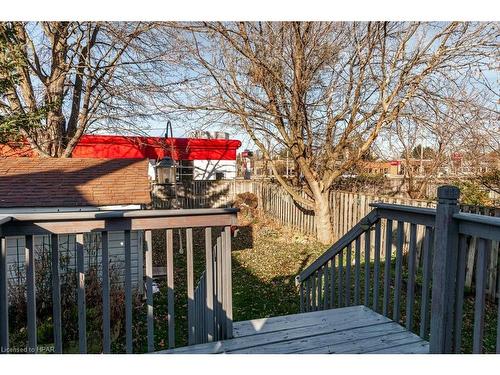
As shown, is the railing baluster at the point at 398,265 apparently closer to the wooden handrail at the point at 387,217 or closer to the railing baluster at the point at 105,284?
the wooden handrail at the point at 387,217

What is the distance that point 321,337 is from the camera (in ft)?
7.11

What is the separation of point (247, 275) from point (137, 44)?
622 centimetres

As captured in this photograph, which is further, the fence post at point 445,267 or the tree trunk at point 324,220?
the tree trunk at point 324,220

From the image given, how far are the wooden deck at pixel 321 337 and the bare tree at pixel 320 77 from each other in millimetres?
5016

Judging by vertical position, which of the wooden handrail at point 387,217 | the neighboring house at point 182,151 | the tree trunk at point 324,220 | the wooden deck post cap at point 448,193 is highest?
the neighboring house at point 182,151

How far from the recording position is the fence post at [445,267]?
1.65m

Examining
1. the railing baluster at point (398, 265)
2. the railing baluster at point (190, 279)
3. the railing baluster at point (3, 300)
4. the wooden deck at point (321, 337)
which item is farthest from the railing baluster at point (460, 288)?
the railing baluster at point (3, 300)

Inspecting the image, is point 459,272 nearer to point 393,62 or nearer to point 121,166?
point 393,62

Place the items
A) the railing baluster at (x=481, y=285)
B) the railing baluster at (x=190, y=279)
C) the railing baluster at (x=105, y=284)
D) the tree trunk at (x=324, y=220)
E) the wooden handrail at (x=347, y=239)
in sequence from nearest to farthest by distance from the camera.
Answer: the railing baluster at (x=481, y=285), the railing baluster at (x=105, y=284), the railing baluster at (x=190, y=279), the wooden handrail at (x=347, y=239), the tree trunk at (x=324, y=220)

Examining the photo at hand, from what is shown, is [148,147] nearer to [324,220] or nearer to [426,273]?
[324,220]

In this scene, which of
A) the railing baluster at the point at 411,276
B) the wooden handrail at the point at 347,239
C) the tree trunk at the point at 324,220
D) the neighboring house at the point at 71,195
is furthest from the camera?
the tree trunk at the point at 324,220

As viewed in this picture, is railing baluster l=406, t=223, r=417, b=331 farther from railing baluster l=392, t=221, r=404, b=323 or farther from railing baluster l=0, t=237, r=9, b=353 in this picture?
railing baluster l=0, t=237, r=9, b=353

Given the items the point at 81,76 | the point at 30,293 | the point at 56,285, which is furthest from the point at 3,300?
the point at 81,76

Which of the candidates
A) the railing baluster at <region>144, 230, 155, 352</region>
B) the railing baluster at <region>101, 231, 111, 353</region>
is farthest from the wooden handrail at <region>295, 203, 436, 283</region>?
the railing baluster at <region>101, 231, 111, 353</region>
